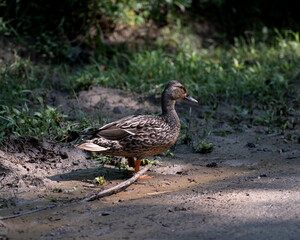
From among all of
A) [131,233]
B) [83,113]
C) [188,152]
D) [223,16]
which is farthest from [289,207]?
[223,16]

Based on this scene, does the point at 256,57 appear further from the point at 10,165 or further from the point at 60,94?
the point at 10,165

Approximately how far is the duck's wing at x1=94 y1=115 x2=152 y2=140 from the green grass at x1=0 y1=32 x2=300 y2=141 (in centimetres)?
92

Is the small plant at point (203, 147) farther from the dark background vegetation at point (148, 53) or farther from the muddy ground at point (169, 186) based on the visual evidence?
the dark background vegetation at point (148, 53)

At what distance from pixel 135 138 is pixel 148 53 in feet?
12.8

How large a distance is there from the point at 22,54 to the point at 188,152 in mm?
4346

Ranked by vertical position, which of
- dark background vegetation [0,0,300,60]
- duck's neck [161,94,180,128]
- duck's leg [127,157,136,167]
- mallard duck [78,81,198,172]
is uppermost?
dark background vegetation [0,0,300,60]

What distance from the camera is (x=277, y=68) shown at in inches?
314

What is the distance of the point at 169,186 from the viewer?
15.3 feet

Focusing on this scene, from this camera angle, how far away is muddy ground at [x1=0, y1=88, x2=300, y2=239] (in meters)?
3.36

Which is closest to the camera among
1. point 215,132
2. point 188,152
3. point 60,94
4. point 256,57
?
point 188,152

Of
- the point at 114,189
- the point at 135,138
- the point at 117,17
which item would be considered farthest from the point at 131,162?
the point at 117,17

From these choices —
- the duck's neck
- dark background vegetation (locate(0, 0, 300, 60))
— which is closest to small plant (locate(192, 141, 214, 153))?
the duck's neck

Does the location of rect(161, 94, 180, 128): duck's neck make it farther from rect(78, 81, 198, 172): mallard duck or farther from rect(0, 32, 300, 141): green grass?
rect(0, 32, 300, 141): green grass

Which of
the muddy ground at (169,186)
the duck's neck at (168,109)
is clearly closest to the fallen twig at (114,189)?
the muddy ground at (169,186)
